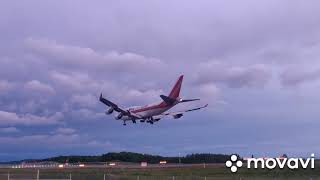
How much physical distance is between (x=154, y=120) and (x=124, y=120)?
455cm

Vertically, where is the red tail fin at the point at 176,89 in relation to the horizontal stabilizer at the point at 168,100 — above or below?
above

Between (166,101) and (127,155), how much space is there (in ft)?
216

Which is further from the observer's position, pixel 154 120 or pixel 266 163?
pixel 154 120

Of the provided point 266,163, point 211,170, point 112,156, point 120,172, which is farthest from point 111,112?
point 112,156

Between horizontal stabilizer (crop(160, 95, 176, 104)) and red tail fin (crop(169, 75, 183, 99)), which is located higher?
red tail fin (crop(169, 75, 183, 99))

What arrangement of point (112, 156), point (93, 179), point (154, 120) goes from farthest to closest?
point (112, 156)
point (154, 120)
point (93, 179)

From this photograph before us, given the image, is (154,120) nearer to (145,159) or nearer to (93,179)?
(93,179)

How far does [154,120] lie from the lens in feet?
302

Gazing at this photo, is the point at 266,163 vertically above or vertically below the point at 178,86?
below

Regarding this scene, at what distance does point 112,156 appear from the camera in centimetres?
15138

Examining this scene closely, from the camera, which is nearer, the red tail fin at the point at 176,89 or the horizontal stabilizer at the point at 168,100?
the horizontal stabilizer at the point at 168,100

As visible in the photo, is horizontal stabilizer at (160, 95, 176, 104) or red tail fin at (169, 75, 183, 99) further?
red tail fin at (169, 75, 183, 99)

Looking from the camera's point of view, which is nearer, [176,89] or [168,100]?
[168,100]

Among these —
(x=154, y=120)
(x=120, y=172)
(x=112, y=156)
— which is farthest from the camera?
(x=112, y=156)
